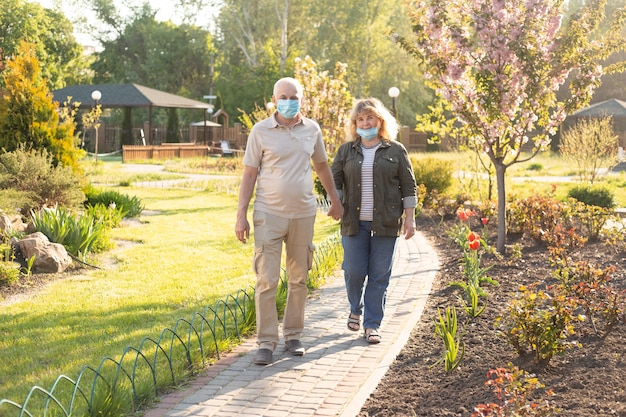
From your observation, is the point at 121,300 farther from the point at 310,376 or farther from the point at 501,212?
the point at 501,212

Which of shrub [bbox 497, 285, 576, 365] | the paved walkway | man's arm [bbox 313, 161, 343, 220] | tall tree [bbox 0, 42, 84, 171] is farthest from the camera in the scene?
tall tree [bbox 0, 42, 84, 171]

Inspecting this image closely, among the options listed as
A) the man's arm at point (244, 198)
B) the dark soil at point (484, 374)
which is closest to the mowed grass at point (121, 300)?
the man's arm at point (244, 198)

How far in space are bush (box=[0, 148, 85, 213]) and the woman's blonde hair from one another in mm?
6019

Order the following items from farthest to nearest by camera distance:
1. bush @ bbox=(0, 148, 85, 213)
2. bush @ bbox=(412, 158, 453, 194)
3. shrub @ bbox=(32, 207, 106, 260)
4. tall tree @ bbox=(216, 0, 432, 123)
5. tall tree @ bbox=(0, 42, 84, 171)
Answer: tall tree @ bbox=(216, 0, 432, 123) < bush @ bbox=(412, 158, 453, 194) < tall tree @ bbox=(0, 42, 84, 171) < bush @ bbox=(0, 148, 85, 213) < shrub @ bbox=(32, 207, 106, 260)

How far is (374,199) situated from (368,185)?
0.11 metres

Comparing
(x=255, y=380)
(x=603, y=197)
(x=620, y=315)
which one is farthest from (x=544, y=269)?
(x=603, y=197)

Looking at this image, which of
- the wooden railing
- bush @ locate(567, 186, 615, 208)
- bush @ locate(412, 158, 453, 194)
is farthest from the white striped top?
the wooden railing

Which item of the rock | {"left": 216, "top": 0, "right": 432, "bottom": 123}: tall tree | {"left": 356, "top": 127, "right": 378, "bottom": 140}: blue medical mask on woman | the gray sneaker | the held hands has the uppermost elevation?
{"left": 216, "top": 0, "right": 432, "bottom": 123}: tall tree

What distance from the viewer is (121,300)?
7.39m

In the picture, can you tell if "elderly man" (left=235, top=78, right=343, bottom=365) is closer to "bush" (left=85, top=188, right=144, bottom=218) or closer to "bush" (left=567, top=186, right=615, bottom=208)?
"bush" (left=85, top=188, right=144, bottom=218)

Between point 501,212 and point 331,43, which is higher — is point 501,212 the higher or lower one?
the lower one

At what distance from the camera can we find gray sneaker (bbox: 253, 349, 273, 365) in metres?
5.16

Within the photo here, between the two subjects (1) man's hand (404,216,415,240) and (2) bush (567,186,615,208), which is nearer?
(1) man's hand (404,216,415,240)

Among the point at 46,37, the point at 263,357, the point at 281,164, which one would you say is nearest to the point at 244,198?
the point at 281,164
